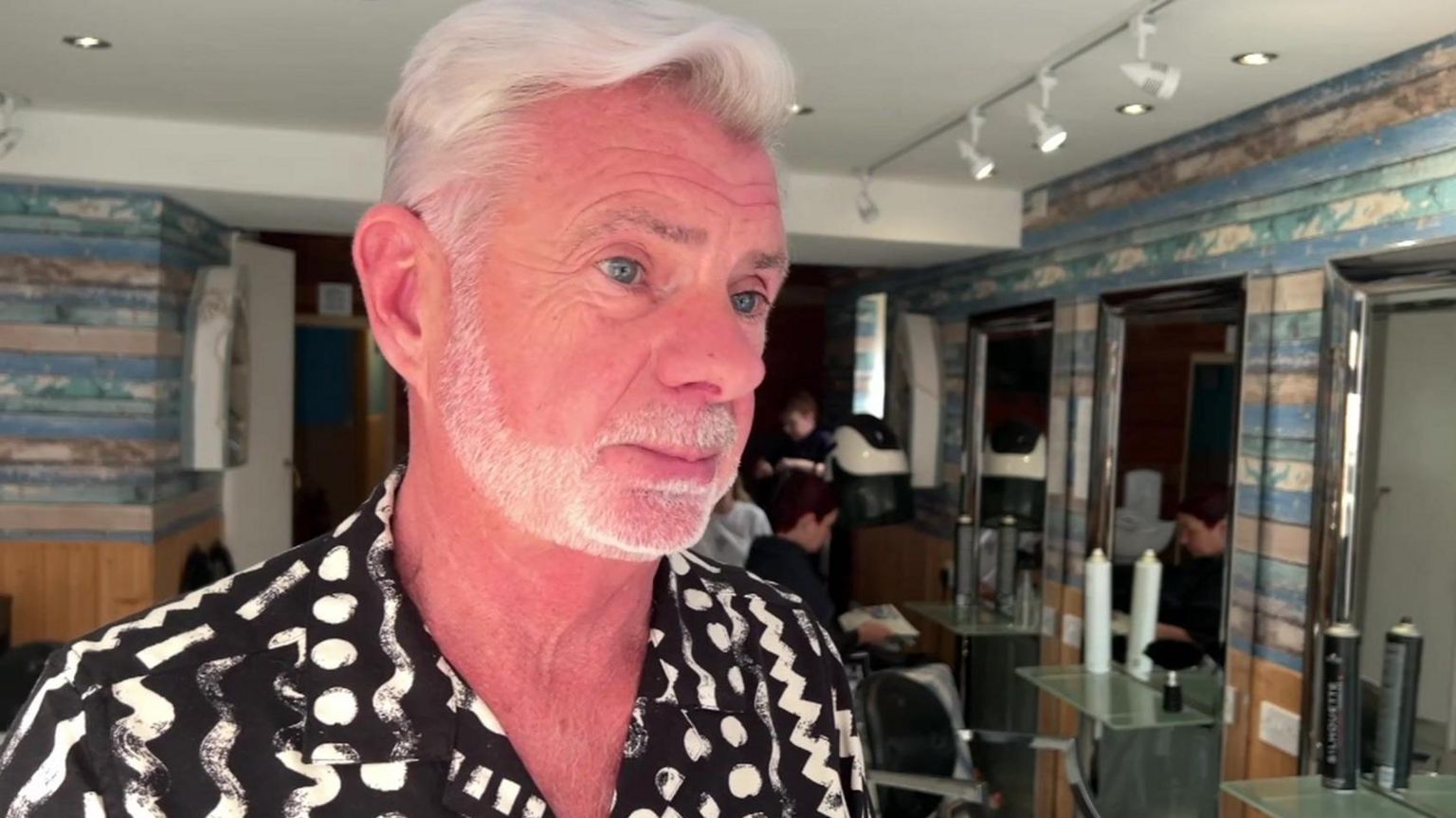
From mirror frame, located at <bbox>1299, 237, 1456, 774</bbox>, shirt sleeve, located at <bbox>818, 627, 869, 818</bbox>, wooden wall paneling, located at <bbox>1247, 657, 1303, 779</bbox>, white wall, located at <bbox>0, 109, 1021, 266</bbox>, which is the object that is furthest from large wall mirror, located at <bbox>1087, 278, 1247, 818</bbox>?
shirt sleeve, located at <bbox>818, 627, 869, 818</bbox>

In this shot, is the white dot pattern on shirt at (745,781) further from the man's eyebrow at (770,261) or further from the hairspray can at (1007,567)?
the hairspray can at (1007,567)

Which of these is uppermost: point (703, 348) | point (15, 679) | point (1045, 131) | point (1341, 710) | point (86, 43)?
point (86, 43)

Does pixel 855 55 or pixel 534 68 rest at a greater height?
pixel 855 55

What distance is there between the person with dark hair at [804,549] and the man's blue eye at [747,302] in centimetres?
238

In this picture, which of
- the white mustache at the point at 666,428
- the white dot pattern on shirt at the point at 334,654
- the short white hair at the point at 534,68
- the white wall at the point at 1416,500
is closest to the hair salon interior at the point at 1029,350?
the white wall at the point at 1416,500

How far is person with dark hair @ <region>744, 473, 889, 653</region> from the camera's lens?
3.32m

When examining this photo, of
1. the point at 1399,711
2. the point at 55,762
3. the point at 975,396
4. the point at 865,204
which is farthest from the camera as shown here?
the point at 975,396

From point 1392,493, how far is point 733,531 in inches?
87.3

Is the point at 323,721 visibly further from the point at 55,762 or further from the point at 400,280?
the point at 400,280

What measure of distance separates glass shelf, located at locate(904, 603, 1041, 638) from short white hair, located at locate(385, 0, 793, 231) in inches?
135

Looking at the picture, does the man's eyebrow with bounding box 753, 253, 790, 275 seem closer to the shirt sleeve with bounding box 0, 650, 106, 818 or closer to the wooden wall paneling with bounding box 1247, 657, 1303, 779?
the shirt sleeve with bounding box 0, 650, 106, 818

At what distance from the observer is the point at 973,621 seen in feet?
13.3

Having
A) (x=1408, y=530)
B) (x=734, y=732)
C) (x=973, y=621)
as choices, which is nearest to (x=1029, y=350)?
(x=973, y=621)

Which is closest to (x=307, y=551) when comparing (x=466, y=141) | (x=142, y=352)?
(x=466, y=141)
